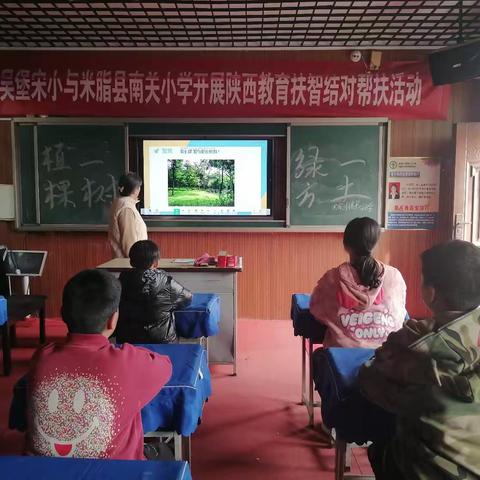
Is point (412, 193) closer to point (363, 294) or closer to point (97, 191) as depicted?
point (363, 294)

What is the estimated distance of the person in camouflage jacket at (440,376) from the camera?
111 cm

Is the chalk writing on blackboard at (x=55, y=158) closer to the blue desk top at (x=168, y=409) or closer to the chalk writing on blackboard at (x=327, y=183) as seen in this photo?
the chalk writing on blackboard at (x=327, y=183)

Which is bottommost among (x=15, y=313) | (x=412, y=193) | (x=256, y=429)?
(x=256, y=429)

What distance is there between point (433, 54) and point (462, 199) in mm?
1284

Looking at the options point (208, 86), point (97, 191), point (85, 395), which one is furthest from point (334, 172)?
point (85, 395)

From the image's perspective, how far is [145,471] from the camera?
103cm

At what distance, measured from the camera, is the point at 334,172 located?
4508 mm

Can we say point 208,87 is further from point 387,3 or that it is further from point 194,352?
point 194,352

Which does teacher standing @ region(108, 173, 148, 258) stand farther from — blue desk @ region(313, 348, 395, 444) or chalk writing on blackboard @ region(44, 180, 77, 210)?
blue desk @ region(313, 348, 395, 444)

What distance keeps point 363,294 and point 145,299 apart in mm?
1057

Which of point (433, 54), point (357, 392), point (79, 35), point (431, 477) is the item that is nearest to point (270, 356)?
point (357, 392)

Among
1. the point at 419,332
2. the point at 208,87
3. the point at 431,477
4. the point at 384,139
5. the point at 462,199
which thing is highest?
the point at 208,87

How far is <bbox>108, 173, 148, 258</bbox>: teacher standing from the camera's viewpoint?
3666 mm

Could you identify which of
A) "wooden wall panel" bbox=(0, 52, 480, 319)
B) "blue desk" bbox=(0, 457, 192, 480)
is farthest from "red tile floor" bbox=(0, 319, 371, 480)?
"blue desk" bbox=(0, 457, 192, 480)
